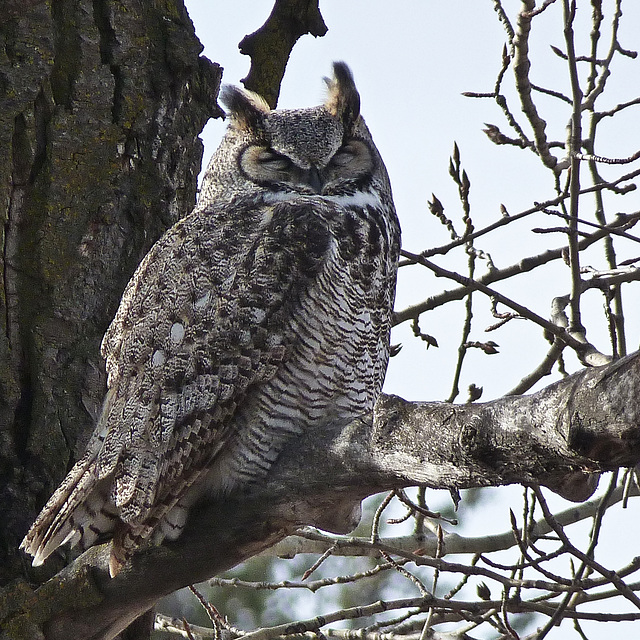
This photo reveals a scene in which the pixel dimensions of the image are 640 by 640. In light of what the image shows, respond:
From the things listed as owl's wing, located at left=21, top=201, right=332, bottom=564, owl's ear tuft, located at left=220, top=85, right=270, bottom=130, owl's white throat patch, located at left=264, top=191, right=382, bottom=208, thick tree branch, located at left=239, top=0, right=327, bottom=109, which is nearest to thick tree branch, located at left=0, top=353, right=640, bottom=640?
owl's wing, located at left=21, top=201, right=332, bottom=564

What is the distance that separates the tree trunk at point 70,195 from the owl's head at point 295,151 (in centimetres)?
16

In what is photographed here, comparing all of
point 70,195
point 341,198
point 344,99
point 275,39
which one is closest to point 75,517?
point 70,195

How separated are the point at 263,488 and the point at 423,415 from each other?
0.58 metres

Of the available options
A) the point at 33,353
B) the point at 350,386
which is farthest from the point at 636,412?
the point at 33,353

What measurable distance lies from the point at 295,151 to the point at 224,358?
814 millimetres

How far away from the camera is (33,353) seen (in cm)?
260

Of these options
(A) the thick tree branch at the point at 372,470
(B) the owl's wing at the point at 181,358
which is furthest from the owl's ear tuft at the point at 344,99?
(A) the thick tree branch at the point at 372,470

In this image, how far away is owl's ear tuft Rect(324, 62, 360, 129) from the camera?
311 centimetres

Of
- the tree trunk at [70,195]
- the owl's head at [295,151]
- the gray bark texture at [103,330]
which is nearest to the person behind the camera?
the gray bark texture at [103,330]

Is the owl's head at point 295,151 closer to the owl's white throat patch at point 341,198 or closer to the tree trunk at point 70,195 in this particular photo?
the owl's white throat patch at point 341,198

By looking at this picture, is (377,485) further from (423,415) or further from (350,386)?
(350,386)

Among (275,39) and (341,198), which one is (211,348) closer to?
(341,198)

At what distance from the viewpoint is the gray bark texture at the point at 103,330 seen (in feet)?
5.73

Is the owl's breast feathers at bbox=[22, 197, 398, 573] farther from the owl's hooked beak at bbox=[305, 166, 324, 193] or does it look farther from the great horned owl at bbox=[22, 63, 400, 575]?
the owl's hooked beak at bbox=[305, 166, 324, 193]
